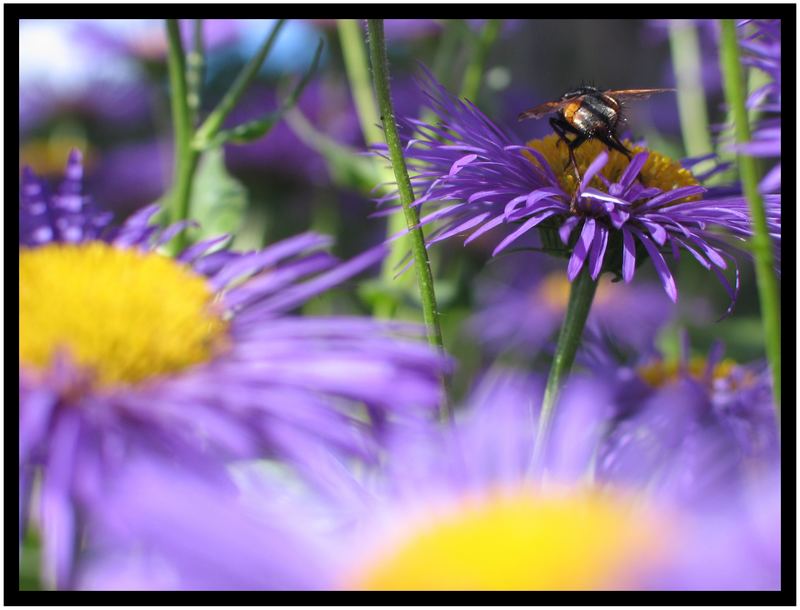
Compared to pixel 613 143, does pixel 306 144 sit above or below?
above

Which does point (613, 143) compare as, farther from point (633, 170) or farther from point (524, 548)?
point (524, 548)

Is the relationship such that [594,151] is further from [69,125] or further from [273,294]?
[69,125]

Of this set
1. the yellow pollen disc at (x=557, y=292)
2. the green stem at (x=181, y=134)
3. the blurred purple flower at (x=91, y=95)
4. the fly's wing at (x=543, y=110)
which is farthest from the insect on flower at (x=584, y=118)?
the blurred purple flower at (x=91, y=95)

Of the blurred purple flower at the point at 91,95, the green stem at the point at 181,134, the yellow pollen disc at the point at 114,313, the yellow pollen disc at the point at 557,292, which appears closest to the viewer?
the yellow pollen disc at the point at 114,313

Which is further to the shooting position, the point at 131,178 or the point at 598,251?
the point at 131,178

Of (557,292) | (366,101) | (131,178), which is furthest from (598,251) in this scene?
(557,292)

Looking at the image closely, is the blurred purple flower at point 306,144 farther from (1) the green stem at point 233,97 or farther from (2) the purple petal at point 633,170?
(2) the purple petal at point 633,170

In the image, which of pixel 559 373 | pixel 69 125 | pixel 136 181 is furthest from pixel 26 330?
pixel 69 125
